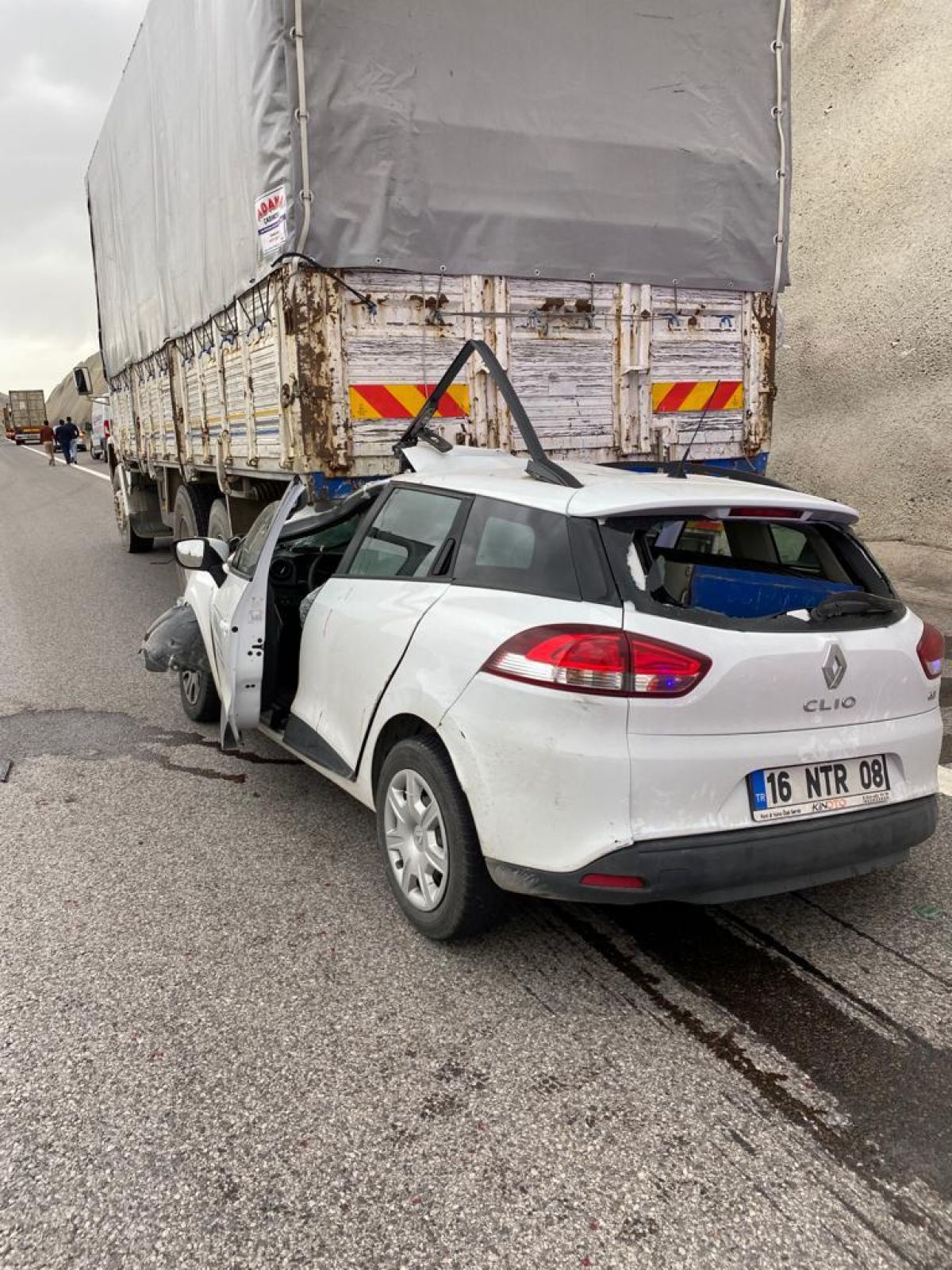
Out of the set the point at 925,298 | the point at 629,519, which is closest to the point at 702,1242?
the point at 629,519

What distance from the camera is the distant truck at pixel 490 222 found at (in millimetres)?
5199

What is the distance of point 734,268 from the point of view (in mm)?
6238

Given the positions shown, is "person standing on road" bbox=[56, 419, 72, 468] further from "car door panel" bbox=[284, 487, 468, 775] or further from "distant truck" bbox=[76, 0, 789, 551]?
"car door panel" bbox=[284, 487, 468, 775]

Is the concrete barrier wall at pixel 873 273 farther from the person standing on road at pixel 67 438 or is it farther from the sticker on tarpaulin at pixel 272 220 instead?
the person standing on road at pixel 67 438

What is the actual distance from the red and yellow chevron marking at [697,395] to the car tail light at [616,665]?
378 centimetres

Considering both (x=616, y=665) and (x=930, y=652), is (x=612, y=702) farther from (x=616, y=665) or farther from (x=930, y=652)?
(x=930, y=652)

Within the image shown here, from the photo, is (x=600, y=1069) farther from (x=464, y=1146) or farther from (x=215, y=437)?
(x=215, y=437)

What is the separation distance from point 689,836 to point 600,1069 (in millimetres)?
659

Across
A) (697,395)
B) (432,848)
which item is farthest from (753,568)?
(697,395)

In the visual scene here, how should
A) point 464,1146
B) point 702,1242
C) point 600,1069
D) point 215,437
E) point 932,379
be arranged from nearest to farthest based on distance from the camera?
point 702,1242 → point 464,1146 → point 600,1069 → point 215,437 → point 932,379

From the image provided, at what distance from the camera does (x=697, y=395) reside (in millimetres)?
6270

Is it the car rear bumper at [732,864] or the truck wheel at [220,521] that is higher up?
the truck wheel at [220,521]

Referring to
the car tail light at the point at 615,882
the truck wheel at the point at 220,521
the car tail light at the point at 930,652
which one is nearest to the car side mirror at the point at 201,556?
the truck wheel at the point at 220,521

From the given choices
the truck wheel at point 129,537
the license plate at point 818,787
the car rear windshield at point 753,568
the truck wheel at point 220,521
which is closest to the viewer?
the license plate at point 818,787
